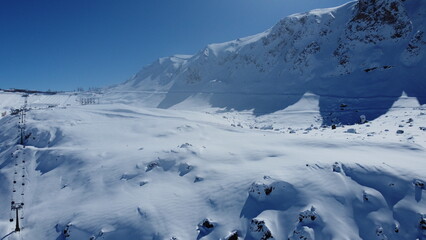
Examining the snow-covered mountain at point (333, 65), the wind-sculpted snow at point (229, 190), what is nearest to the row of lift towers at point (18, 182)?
the wind-sculpted snow at point (229, 190)

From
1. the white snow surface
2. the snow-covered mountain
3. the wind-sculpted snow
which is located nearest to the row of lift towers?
the white snow surface

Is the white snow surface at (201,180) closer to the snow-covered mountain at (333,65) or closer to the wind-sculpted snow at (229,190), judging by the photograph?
the wind-sculpted snow at (229,190)

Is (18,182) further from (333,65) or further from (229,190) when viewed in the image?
(333,65)

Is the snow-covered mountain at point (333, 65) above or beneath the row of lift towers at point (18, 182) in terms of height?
above

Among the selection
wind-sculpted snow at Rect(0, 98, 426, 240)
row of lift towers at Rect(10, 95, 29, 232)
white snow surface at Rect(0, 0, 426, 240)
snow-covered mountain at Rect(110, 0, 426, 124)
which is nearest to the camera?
wind-sculpted snow at Rect(0, 98, 426, 240)

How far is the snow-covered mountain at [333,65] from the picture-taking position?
44.4m

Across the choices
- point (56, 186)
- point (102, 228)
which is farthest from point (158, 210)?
point (56, 186)

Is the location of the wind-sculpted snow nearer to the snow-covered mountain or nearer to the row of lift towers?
the row of lift towers

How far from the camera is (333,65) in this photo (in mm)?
55938

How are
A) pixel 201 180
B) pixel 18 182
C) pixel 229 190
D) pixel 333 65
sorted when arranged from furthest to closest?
pixel 333 65 → pixel 18 182 → pixel 201 180 → pixel 229 190

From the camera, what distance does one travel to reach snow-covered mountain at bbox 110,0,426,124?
4441cm

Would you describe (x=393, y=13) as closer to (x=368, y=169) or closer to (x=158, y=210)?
(x=368, y=169)

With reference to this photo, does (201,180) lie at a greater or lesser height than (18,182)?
greater

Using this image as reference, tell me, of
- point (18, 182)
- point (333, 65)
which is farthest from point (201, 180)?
point (333, 65)
